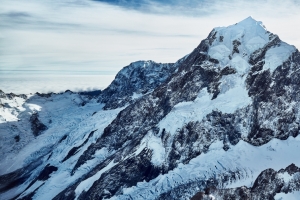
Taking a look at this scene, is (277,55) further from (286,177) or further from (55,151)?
(55,151)

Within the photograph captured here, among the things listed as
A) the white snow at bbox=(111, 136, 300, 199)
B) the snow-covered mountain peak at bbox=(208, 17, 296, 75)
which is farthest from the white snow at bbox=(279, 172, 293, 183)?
the snow-covered mountain peak at bbox=(208, 17, 296, 75)

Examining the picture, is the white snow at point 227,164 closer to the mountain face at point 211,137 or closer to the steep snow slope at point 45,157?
the mountain face at point 211,137

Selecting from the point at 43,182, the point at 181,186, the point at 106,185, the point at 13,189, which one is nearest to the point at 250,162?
the point at 181,186

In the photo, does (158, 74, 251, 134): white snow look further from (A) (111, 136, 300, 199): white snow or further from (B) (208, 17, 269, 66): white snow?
(A) (111, 136, 300, 199): white snow

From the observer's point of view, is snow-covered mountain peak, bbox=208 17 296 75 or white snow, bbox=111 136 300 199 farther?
snow-covered mountain peak, bbox=208 17 296 75

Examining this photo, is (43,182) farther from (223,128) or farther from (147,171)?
(223,128)

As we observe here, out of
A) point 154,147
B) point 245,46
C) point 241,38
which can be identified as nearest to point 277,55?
point 245,46
